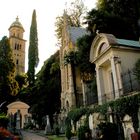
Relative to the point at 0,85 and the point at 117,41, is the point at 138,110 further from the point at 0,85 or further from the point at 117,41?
the point at 0,85

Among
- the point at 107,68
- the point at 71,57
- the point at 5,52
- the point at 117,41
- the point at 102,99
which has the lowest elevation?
the point at 102,99

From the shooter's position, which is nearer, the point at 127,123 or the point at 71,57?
the point at 127,123

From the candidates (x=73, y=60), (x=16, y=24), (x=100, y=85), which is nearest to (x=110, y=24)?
(x=100, y=85)

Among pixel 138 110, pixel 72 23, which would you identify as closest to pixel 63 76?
pixel 72 23

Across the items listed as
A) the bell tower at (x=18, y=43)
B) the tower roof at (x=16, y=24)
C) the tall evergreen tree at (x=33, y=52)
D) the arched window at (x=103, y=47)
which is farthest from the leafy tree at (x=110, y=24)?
the bell tower at (x=18, y=43)

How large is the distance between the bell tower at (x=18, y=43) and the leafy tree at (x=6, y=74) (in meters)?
21.0

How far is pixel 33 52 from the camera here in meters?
54.2

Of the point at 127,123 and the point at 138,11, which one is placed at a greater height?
the point at 138,11

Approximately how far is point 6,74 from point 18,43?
90.9ft

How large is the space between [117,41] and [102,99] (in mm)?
4629

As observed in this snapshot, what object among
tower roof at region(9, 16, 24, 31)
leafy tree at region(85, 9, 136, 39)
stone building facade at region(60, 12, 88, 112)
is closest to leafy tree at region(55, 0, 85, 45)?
stone building facade at region(60, 12, 88, 112)

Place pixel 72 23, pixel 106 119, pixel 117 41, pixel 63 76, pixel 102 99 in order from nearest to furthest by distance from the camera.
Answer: pixel 106 119 < pixel 117 41 < pixel 102 99 < pixel 63 76 < pixel 72 23

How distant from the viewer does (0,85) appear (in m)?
42.6

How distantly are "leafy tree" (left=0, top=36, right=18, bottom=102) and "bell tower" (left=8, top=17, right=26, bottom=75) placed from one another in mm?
20970
